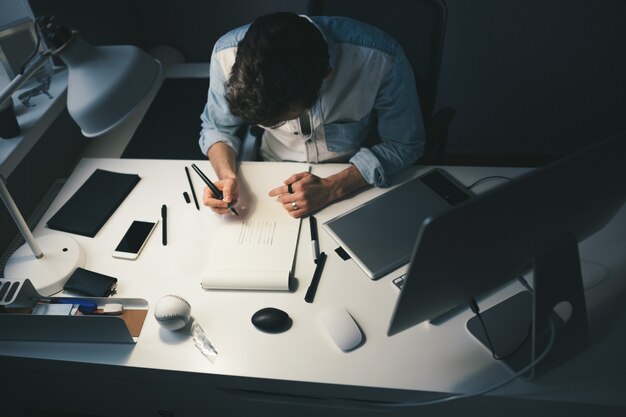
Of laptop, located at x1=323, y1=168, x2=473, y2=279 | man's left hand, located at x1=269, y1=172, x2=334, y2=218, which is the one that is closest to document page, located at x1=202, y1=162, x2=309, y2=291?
man's left hand, located at x1=269, y1=172, x2=334, y2=218

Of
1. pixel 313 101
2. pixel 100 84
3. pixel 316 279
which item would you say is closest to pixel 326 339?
pixel 316 279

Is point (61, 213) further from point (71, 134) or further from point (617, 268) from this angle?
point (617, 268)

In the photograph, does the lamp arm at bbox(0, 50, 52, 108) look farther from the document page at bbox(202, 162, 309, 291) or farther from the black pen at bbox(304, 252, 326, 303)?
the black pen at bbox(304, 252, 326, 303)

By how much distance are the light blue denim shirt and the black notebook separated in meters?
0.26

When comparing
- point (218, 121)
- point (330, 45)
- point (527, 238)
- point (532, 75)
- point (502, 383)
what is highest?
point (330, 45)

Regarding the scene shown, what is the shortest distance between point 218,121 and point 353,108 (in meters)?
0.41

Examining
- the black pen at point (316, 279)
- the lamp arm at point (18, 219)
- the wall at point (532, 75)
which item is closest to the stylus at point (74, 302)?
the lamp arm at point (18, 219)

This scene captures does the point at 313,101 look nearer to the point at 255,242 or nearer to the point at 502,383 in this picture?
the point at 255,242

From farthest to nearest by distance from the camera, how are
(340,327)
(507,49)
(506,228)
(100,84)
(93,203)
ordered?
(507,49), (93,203), (340,327), (100,84), (506,228)

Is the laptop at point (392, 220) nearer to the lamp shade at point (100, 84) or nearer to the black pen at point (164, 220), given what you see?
the black pen at point (164, 220)

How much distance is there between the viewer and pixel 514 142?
7.71 ft

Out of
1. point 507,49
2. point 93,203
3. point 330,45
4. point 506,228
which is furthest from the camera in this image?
point 507,49

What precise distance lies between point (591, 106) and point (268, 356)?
2038mm

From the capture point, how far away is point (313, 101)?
1.01m
